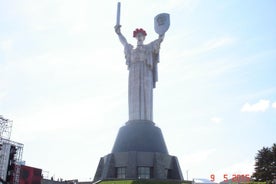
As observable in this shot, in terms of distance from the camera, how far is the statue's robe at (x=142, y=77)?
3806cm

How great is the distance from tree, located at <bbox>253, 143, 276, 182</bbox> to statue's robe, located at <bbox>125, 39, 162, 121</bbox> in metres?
17.0

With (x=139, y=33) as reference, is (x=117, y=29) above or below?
above

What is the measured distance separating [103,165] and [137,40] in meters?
13.8

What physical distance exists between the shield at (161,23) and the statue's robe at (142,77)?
124 cm

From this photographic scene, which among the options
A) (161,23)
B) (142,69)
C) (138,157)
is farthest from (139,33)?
(138,157)

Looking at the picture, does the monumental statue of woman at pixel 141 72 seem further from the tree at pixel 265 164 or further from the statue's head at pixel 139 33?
the tree at pixel 265 164

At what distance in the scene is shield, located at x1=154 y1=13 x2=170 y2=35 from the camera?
4069cm

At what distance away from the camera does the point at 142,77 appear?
39.1m

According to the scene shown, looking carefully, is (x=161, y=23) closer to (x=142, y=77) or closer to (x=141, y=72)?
(x=141, y=72)

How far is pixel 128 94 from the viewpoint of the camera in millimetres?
39438

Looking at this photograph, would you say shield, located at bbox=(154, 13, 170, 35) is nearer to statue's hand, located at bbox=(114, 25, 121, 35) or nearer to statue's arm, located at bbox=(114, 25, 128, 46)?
statue's arm, located at bbox=(114, 25, 128, 46)

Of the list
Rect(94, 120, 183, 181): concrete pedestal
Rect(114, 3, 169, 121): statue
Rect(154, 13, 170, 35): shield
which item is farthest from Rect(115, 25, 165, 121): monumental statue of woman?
Rect(94, 120, 183, 181): concrete pedestal

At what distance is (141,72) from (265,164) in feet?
66.1

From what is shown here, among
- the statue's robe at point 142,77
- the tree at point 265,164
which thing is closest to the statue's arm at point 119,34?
the statue's robe at point 142,77
